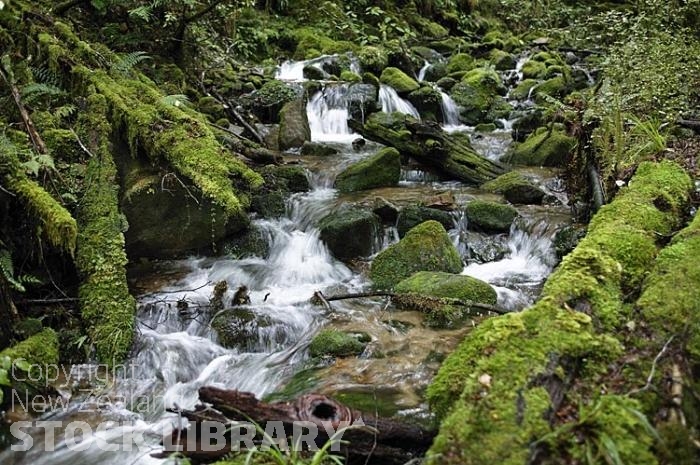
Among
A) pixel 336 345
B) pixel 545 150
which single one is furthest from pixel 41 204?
pixel 545 150

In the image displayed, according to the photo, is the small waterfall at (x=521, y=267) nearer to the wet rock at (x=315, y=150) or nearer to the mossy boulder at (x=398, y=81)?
the wet rock at (x=315, y=150)

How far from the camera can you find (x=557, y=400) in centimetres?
211

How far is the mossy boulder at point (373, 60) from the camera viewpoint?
49.8ft

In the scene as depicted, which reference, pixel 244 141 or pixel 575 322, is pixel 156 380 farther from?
pixel 244 141

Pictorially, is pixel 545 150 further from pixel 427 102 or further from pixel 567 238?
pixel 427 102

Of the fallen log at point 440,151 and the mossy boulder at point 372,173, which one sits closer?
the mossy boulder at point 372,173

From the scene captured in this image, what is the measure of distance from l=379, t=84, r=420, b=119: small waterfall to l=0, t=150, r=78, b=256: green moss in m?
9.81

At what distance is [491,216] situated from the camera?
7246mm

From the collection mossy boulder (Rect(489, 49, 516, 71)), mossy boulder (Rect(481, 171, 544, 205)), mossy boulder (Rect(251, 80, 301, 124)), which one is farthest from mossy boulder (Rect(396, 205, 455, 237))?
mossy boulder (Rect(489, 49, 516, 71))

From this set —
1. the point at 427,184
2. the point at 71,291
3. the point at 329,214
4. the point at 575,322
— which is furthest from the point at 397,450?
the point at 427,184

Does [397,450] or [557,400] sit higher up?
[557,400]

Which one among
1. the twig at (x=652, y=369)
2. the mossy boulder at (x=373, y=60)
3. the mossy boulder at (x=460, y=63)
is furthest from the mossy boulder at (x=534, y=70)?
the twig at (x=652, y=369)

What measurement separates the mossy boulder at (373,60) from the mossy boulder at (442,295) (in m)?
10.9

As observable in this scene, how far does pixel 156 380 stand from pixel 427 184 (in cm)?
602
